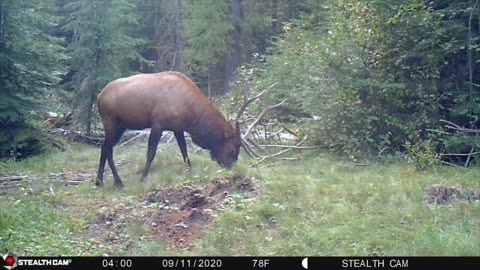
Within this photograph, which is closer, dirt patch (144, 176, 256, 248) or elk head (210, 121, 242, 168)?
dirt patch (144, 176, 256, 248)

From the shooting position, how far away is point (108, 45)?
1752 centimetres

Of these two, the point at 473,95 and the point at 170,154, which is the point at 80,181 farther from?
the point at 473,95

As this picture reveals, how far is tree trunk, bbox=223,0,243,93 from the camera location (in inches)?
1112

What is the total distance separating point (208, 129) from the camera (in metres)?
12.3

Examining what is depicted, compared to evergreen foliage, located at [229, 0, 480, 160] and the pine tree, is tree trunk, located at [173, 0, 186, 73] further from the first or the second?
evergreen foliage, located at [229, 0, 480, 160]

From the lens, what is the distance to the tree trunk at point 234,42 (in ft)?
92.7

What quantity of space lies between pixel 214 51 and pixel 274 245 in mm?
21322
